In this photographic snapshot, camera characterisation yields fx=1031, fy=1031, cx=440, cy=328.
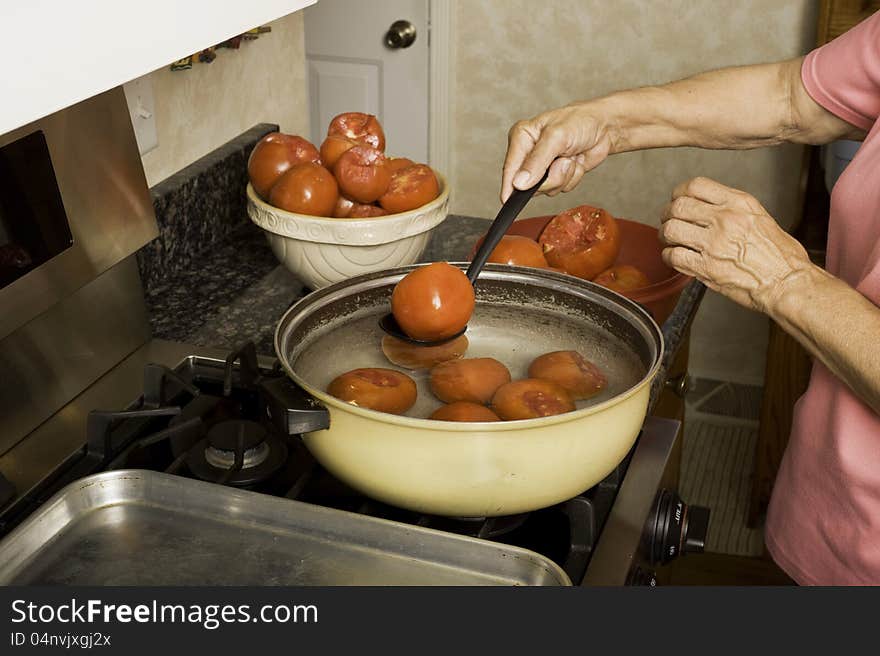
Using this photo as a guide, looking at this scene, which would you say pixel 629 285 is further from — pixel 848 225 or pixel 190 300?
pixel 190 300

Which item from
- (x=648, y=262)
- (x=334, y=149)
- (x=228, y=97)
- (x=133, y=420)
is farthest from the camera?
(x=228, y=97)

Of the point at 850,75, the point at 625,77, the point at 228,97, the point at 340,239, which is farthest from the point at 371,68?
the point at 850,75

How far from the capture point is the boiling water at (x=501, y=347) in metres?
1.03

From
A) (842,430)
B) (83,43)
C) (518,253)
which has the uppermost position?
(83,43)

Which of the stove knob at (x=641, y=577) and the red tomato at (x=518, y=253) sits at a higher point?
the red tomato at (x=518, y=253)

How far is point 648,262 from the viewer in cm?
151

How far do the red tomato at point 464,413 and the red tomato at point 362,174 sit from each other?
49 centimetres

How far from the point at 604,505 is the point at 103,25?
0.69 meters

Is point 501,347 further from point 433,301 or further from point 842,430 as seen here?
point 842,430

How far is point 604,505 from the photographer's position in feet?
3.37

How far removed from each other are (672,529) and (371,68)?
7.56ft

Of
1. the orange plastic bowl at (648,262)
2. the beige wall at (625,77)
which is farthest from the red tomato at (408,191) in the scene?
the beige wall at (625,77)

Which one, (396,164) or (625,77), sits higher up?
(396,164)

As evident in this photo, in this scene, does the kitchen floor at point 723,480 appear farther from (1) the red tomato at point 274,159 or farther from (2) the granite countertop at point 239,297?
(1) the red tomato at point 274,159
